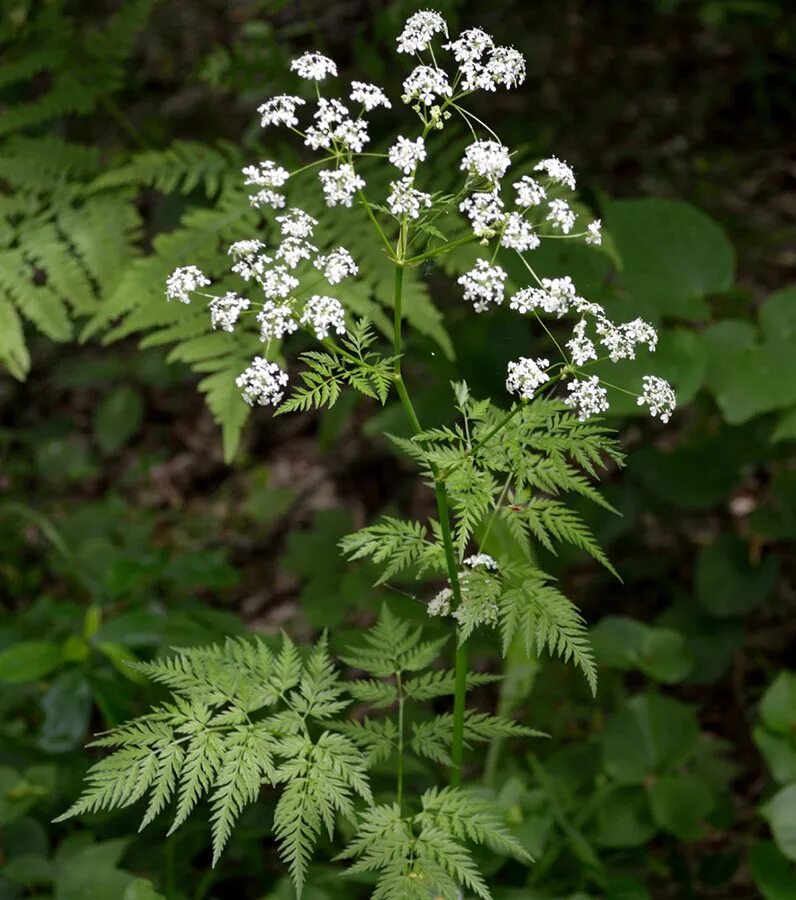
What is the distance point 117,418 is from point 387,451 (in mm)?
1248

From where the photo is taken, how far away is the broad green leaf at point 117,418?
443 cm

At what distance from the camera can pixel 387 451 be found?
14.1 feet

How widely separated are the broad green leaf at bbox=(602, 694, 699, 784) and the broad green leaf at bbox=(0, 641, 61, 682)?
1504 millimetres

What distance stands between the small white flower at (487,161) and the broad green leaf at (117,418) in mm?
3227

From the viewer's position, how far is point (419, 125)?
3.44 m

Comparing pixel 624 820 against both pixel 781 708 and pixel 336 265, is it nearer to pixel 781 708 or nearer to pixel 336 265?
pixel 781 708

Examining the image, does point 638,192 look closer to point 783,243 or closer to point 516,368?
point 783,243

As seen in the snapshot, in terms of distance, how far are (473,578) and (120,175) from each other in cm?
209

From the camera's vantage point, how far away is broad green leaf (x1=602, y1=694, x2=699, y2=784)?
2.67 m

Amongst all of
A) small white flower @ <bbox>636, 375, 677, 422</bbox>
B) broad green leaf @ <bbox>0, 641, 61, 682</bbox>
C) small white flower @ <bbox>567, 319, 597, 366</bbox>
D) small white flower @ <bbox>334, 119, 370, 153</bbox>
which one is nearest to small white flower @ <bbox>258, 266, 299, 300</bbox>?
small white flower @ <bbox>334, 119, 370, 153</bbox>

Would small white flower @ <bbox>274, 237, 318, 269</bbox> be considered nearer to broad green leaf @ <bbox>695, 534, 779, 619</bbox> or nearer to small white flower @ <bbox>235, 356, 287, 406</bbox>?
small white flower @ <bbox>235, 356, 287, 406</bbox>

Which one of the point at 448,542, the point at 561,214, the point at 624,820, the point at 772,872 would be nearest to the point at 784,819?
the point at 772,872

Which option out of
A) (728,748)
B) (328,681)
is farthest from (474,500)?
(728,748)

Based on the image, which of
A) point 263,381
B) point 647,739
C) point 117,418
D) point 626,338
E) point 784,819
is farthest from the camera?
point 117,418
